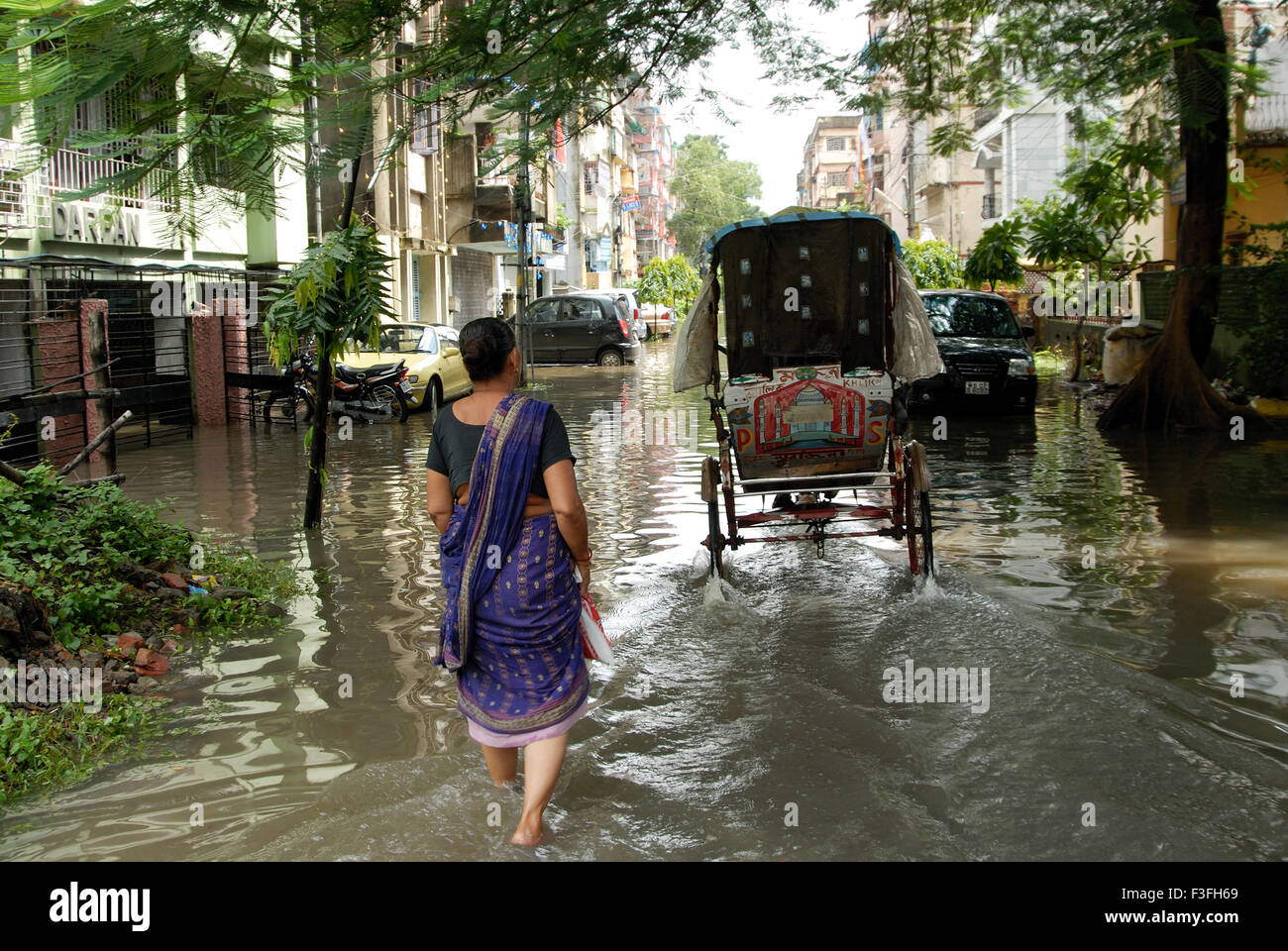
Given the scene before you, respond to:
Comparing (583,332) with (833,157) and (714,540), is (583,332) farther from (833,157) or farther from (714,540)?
(833,157)

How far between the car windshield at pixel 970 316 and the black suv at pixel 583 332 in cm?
1490

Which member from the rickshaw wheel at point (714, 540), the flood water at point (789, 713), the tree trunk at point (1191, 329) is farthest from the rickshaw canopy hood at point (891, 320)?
the tree trunk at point (1191, 329)

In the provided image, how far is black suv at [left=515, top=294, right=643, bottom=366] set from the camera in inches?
1284

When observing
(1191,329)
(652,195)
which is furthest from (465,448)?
(652,195)

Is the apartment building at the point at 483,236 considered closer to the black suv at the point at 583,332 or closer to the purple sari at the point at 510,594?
the black suv at the point at 583,332

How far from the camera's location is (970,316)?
18438 mm

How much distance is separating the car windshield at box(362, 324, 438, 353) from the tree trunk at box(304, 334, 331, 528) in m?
11.1

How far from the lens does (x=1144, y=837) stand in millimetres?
4082

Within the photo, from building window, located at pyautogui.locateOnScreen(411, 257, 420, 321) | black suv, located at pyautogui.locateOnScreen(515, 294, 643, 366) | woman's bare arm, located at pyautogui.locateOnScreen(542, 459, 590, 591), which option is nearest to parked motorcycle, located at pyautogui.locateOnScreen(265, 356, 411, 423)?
black suv, located at pyautogui.locateOnScreen(515, 294, 643, 366)

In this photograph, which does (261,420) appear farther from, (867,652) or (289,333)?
(867,652)

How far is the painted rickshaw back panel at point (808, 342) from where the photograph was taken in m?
7.42

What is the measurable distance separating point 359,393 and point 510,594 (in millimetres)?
15383

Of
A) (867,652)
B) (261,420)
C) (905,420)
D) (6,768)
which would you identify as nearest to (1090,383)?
(261,420)

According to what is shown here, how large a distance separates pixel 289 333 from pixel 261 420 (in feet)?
37.3
